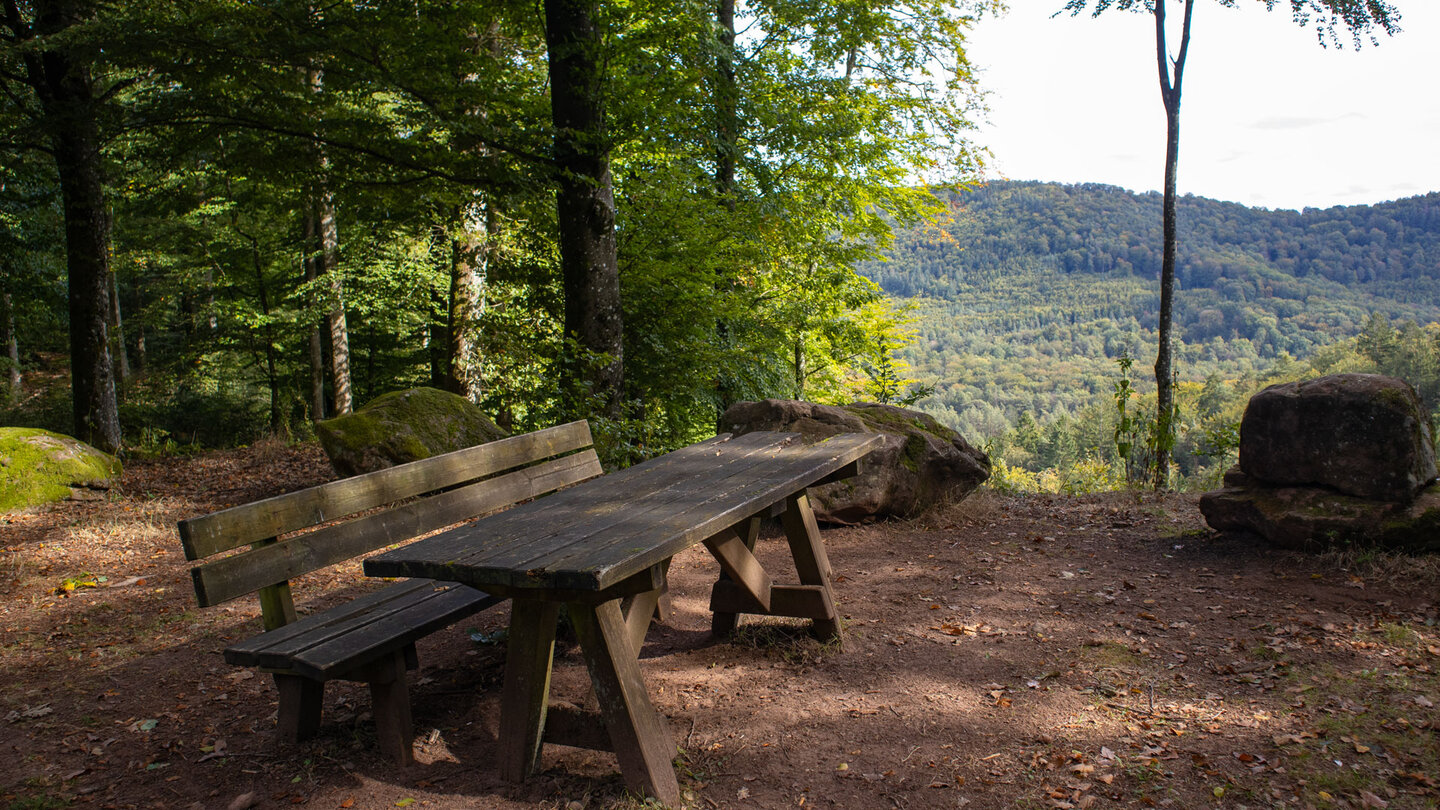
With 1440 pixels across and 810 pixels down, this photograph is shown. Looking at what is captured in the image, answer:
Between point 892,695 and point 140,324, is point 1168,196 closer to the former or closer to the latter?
point 892,695

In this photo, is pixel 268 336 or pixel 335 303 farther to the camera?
pixel 268 336

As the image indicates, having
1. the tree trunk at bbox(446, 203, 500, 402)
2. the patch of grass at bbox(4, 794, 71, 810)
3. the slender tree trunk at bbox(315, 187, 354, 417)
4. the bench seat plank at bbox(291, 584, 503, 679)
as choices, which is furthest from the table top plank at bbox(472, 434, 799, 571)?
the slender tree trunk at bbox(315, 187, 354, 417)

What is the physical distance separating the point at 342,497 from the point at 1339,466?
5.52 m

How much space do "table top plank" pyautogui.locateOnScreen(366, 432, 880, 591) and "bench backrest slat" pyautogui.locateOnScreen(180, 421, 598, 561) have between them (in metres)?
0.61

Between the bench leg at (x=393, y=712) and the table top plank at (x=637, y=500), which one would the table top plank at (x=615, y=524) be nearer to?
the table top plank at (x=637, y=500)

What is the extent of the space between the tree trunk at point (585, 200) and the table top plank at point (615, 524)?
7.80 feet

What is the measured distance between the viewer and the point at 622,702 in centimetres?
243

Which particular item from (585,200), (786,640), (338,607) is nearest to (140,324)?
(585,200)

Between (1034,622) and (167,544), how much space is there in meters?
6.45

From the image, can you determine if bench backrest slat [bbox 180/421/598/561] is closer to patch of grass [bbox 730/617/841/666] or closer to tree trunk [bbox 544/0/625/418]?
patch of grass [bbox 730/617/841/666]

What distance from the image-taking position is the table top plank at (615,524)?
2.12m

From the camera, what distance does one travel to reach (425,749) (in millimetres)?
2852

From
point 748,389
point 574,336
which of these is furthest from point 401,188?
point 748,389

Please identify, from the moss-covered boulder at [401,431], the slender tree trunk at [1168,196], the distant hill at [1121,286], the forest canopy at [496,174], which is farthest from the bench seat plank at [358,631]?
the distant hill at [1121,286]
